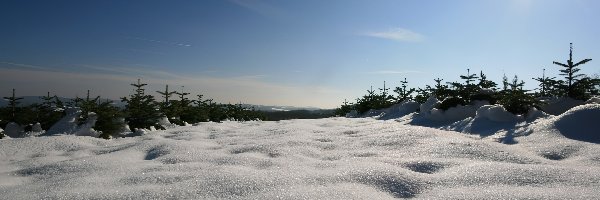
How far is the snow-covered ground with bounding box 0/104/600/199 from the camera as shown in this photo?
7.96ft

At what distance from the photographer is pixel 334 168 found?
3.09 meters

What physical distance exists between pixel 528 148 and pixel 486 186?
173 cm

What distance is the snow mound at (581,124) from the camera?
12.7ft

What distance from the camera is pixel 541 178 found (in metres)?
2.57

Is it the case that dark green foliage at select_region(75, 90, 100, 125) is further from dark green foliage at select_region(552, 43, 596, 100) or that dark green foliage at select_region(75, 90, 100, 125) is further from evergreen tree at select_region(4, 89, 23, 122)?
dark green foliage at select_region(552, 43, 596, 100)

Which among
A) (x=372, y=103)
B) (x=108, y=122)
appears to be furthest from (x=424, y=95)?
(x=108, y=122)

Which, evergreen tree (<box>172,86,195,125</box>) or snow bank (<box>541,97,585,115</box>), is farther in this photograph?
evergreen tree (<box>172,86,195,125</box>)

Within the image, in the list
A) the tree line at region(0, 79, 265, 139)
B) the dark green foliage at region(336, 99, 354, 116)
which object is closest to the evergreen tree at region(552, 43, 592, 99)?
the tree line at region(0, 79, 265, 139)

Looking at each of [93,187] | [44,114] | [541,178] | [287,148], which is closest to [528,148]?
[541,178]

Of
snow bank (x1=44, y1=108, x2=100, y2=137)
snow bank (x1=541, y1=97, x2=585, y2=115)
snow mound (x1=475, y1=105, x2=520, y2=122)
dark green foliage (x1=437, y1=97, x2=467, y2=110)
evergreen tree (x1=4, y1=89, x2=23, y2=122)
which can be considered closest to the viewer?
snow mound (x1=475, y1=105, x2=520, y2=122)

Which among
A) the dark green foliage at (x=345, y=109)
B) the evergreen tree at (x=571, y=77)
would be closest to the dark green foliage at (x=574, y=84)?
the evergreen tree at (x=571, y=77)

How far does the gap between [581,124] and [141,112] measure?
24.6 feet

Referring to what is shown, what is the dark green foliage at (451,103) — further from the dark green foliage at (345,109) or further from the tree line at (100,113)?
the dark green foliage at (345,109)

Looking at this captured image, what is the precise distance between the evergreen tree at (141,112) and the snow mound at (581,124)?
7.18 m
